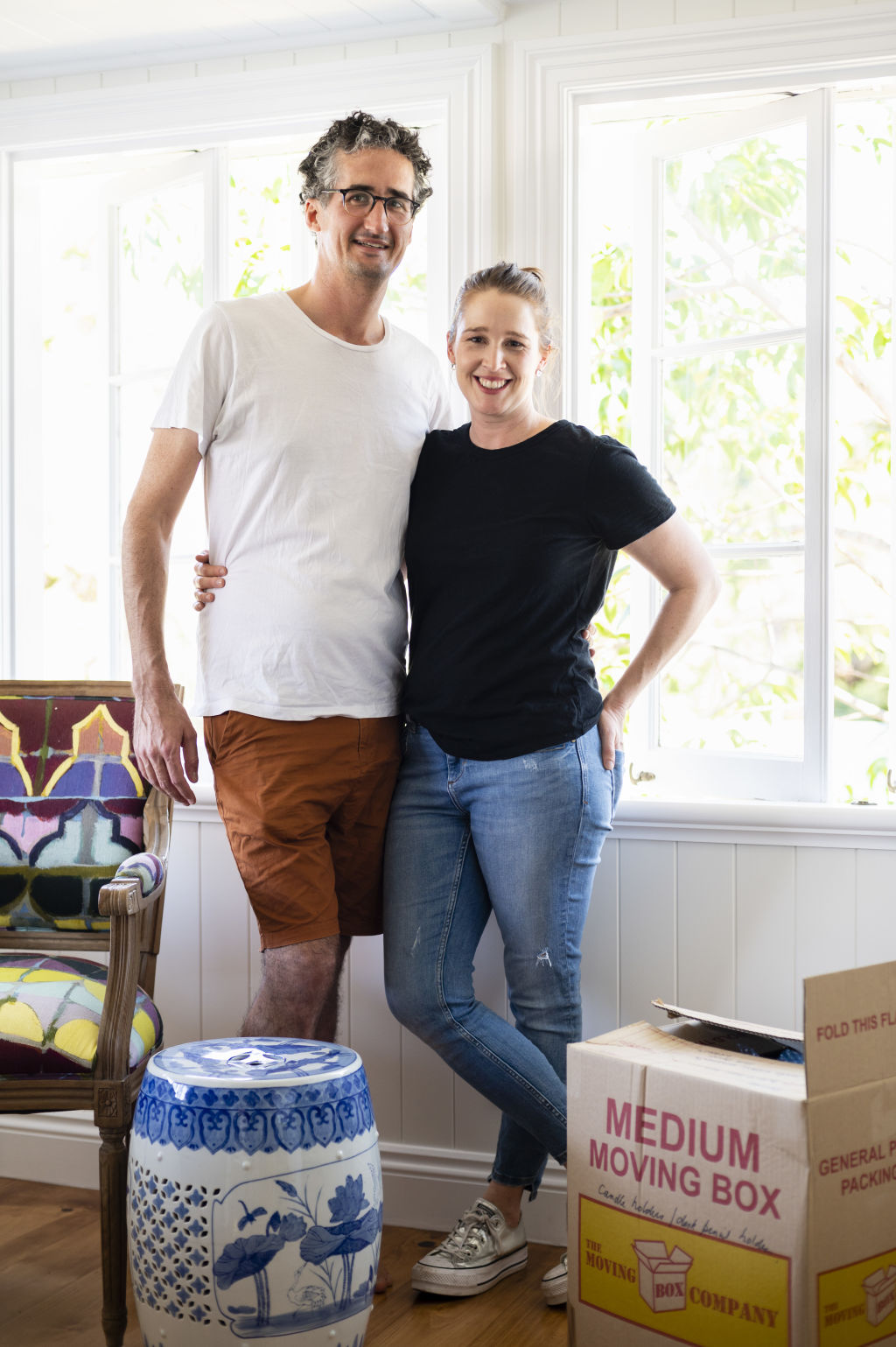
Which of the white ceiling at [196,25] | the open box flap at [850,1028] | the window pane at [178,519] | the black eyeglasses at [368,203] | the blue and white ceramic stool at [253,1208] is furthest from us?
the window pane at [178,519]

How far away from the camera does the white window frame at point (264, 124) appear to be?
2.29m

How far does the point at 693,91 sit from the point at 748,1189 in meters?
1.91

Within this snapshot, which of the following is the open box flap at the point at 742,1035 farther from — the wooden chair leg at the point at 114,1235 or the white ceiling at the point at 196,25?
the white ceiling at the point at 196,25

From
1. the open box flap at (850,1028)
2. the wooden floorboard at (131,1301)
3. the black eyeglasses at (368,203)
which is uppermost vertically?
the black eyeglasses at (368,203)

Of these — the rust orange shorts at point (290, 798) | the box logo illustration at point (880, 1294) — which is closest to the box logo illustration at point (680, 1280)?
the box logo illustration at point (880, 1294)

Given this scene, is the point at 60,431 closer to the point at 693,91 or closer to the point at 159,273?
the point at 159,273

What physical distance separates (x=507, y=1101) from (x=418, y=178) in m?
1.53

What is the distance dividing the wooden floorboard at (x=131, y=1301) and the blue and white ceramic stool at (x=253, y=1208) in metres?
0.36

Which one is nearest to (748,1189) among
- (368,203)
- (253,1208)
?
(253,1208)

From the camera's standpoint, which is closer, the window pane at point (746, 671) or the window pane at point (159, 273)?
the window pane at point (746, 671)

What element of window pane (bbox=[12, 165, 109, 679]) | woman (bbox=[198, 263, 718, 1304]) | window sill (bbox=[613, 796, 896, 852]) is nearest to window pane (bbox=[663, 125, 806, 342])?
woman (bbox=[198, 263, 718, 1304])

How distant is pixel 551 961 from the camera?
6.12ft

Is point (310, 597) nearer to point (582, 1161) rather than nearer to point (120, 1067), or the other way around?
point (120, 1067)

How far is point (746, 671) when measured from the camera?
232 cm
